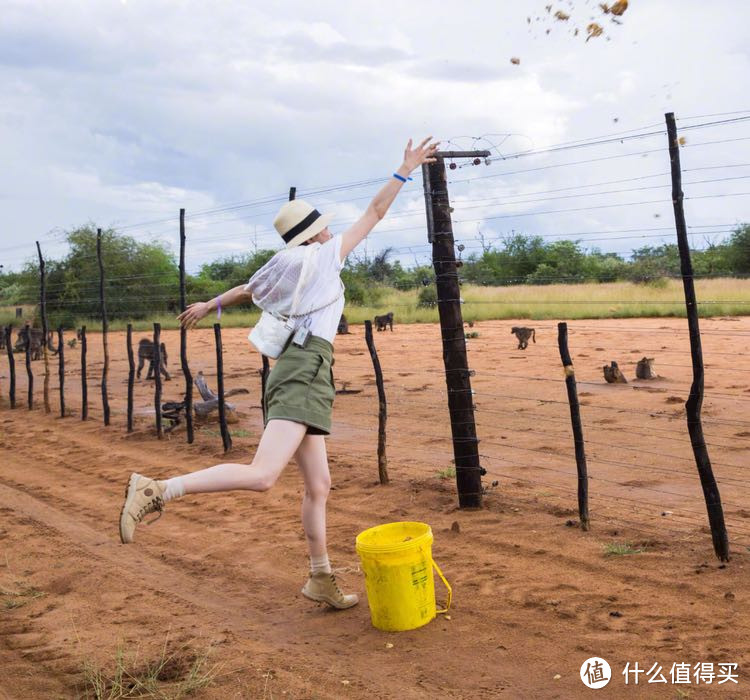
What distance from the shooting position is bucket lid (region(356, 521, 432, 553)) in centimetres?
421

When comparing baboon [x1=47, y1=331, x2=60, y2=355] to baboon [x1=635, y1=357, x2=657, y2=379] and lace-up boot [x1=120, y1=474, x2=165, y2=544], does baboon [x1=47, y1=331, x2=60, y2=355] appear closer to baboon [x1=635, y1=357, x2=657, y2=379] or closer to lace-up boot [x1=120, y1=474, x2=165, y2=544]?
baboon [x1=635, y1=357, x2=657, y2=379]

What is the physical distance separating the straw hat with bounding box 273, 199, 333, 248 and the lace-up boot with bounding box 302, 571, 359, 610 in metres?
1.70

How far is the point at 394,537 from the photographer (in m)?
4.59

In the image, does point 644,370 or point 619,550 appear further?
point 644,370

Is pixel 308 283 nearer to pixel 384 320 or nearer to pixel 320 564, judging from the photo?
pixel 320 564

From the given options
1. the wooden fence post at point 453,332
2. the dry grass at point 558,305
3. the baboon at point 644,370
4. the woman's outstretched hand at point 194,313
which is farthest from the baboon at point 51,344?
the woman's outstretched hand at point 194,313

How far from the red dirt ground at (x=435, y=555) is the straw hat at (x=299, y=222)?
1.94m

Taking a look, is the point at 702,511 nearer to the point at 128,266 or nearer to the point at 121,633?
the point at 121,633

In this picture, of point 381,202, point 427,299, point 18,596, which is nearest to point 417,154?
point 381,202

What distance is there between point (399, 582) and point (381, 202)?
1.79 metres

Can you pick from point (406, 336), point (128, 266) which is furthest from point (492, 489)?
point (128, 266)

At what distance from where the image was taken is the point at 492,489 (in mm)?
6992

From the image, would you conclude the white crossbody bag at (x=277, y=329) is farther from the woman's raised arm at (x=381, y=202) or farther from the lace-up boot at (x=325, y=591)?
the lace-up boot at (x=325, y=591)

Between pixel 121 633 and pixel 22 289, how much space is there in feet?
117
